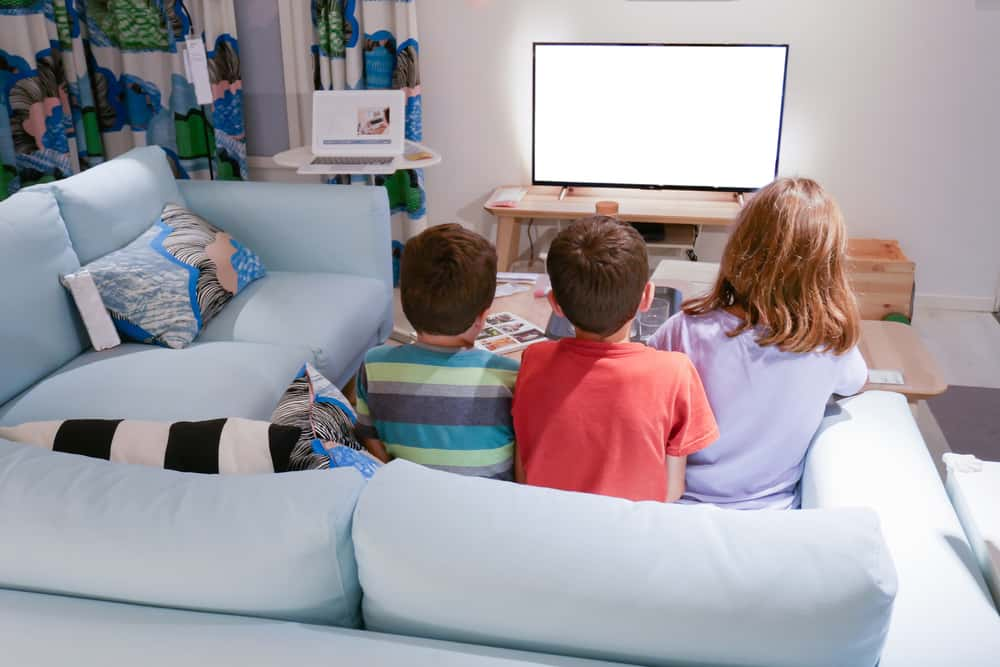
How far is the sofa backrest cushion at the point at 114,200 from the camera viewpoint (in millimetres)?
2438

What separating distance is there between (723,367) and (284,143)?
325 cm

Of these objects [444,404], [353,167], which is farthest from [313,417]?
[353,167]

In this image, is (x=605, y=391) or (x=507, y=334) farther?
(x=507, y=334)

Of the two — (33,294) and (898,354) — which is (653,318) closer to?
(898,354)

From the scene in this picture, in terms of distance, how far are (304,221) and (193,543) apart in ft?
6.96

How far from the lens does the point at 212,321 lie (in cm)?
261

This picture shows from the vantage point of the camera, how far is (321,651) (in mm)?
931

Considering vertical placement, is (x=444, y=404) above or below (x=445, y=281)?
below

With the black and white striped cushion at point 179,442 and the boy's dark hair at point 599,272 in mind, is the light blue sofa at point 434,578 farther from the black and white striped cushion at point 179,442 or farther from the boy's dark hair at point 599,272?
the boy's dark hair at point 599,272

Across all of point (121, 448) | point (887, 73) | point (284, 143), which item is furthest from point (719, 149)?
point (121, 448)

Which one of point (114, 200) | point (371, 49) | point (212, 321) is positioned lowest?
point (212, 321)

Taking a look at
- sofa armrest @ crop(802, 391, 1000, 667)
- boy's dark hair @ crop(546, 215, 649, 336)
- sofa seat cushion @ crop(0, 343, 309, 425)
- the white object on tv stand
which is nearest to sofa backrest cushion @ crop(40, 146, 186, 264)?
sofa seat cushion @ crop(0, 343, 309, 425)

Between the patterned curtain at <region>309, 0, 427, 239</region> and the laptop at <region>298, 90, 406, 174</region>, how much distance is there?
55cm

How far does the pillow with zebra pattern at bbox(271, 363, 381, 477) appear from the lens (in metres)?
1.25
